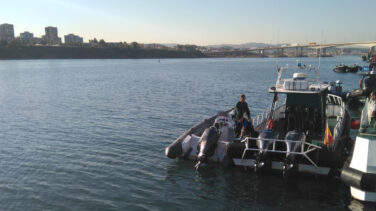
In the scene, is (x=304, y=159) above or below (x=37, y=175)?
above

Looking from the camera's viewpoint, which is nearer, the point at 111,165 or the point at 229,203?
the point at 229,203

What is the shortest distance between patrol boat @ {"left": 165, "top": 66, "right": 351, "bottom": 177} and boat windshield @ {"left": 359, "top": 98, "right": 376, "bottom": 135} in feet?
3.24

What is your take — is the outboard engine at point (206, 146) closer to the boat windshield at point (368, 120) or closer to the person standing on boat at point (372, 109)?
the boat windshield at point (368, 120)

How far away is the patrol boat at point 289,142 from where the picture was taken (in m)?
12.5

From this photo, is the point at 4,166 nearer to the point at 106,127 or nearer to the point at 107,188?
the point at 107,188

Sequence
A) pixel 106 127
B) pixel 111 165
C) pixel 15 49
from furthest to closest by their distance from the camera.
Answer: pixel 15 49, pixel 106 127, pixel 111 165

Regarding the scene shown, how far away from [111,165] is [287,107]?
8148 millimetres

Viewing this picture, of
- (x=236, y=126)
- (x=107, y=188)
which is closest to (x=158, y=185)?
(x=107, y=188)

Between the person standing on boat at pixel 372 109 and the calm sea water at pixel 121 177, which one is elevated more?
the person standing on boat at pixel 372 109

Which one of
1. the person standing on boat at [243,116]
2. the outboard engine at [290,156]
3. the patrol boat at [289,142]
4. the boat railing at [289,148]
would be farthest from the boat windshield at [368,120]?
the person standing on boat at [243,116]

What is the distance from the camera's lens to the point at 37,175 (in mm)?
14516

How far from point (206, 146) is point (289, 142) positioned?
10.9ft

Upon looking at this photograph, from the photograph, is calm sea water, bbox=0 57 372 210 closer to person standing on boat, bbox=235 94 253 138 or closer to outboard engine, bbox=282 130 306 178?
outboard engine, bbox=282 130 306 178

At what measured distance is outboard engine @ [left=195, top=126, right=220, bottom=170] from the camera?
14.2 m
